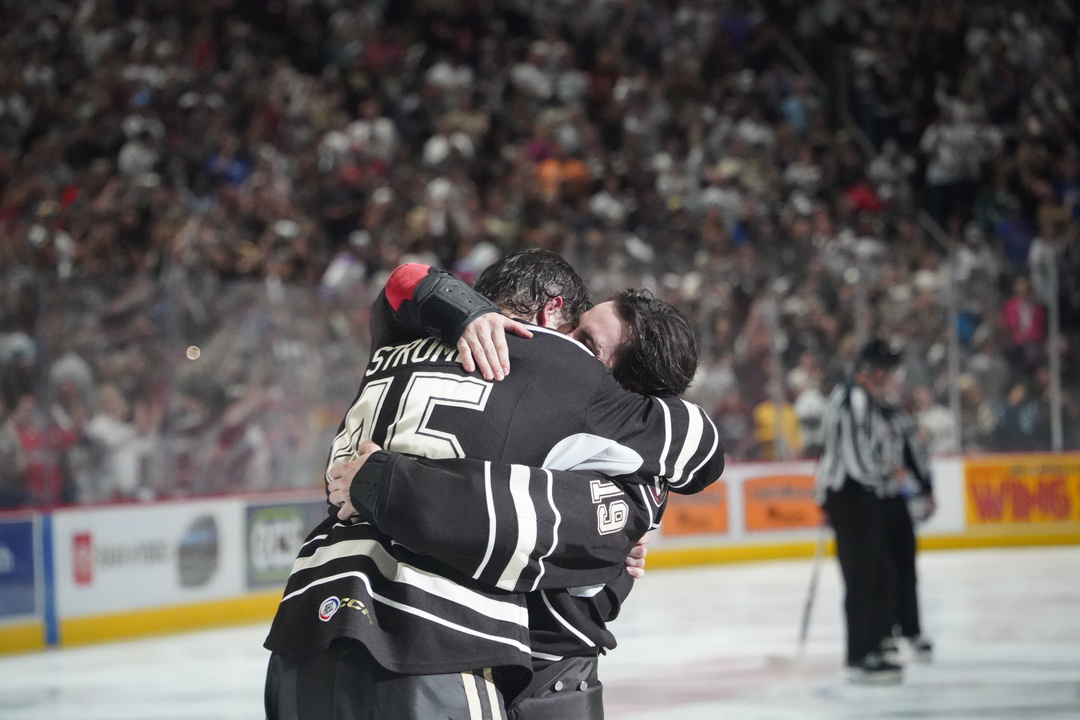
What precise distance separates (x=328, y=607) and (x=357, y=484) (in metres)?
0.17

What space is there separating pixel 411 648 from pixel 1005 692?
464 centimetres

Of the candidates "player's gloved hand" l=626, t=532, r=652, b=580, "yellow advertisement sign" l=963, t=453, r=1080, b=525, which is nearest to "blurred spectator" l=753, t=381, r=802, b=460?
"yellow advertisement sign" l=963, t=453, r=1080, b=525

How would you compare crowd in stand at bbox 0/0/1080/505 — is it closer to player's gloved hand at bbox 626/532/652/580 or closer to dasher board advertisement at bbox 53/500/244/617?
dasher board advertisement at bbox 53/500/244/617

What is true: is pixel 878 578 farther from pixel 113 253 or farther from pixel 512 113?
pixel 512 113

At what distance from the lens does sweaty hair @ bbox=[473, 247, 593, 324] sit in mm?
2111

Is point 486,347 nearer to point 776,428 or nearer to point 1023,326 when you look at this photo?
point 776,428

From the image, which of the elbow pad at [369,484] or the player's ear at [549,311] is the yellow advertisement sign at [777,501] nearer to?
the player's ear at [549,311]

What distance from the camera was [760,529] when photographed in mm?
11312

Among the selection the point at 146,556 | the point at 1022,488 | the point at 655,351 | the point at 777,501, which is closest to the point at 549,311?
the point at 655,351

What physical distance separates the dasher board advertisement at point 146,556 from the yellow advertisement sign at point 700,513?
3906mm

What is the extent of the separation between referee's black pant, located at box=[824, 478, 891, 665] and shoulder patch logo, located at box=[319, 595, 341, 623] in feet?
15.0

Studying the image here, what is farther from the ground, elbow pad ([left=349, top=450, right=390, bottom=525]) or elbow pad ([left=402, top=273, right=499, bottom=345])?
elbow pad ([left=402, top=273, right=499, bottom=345])

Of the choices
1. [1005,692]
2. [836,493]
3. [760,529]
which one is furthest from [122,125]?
[1005,692]

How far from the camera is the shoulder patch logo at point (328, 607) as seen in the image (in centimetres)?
181
